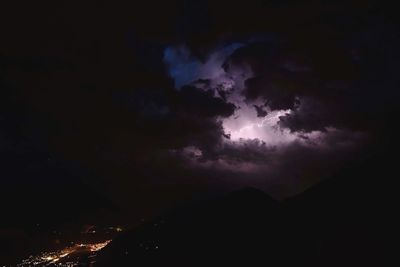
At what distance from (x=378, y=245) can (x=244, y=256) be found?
3282cm

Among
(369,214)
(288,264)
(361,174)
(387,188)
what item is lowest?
(288,264)

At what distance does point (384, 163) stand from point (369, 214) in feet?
50.0

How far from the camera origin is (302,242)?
54875 millimetres

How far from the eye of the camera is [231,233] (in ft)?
281

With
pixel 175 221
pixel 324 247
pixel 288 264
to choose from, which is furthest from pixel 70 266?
pixel 324 247

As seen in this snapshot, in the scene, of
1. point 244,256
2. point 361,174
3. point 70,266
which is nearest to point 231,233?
point 244,256

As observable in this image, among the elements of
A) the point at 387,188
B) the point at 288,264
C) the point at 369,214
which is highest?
the point at 387,188

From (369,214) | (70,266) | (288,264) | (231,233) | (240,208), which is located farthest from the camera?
(240,208)

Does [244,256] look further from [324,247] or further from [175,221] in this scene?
[175,221]

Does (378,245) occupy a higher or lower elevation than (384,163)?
lower

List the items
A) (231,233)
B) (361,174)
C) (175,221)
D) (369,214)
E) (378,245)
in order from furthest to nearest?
(175,221), (231,233), (361,174), (369,214), (378,245)

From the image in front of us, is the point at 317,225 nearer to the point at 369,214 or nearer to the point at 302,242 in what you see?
the point at 302,242

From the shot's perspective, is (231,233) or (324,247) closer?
(324,247)

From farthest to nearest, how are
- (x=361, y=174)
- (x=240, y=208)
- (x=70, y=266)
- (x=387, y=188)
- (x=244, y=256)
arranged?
(x=240, y=208), (x=70, y=266), (x=244, y=256), (x=361, y=174), (x=387, y=188)
